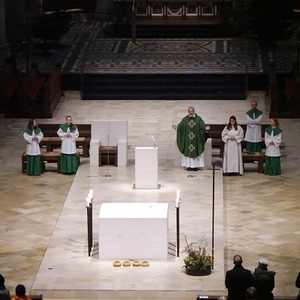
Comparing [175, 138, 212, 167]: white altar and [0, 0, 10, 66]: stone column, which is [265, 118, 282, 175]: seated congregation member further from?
[0, 0, 10, 66]: stone column

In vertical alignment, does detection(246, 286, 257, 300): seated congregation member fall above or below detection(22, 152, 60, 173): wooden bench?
above

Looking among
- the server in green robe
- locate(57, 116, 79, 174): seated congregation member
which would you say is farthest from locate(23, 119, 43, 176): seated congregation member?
the server in green robe

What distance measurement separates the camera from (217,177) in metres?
28.1

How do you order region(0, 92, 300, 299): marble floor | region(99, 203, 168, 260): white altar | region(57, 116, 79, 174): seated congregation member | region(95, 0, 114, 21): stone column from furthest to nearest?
region(95, 0, 114, 21): stone column, region(57, 116, 79, 174): seated congregation member, region(99, 203, 168, 260): white altar, region(0, 92, 300, 299): marble floor

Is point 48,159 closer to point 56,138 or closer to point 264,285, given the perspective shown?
point 56,138

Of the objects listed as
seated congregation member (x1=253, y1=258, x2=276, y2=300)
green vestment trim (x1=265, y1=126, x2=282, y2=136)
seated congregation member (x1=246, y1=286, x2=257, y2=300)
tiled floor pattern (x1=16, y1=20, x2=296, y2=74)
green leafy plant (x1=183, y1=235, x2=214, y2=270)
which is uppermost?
seated congregation member (x1=246, y1=286, x2=257, y2=300)

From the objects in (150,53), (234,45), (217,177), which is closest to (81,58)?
(150,53)

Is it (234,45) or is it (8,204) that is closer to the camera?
(8,204)

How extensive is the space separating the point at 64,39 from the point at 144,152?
1770cm

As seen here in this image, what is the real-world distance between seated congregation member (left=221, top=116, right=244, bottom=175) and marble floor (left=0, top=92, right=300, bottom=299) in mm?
223

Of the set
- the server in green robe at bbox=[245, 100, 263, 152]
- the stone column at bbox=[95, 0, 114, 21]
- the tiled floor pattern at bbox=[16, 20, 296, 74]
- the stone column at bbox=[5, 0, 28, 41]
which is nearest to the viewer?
the server in green robe at bbox=[245, 100, 263, 152]

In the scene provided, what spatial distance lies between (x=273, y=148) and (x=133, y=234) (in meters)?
7.17

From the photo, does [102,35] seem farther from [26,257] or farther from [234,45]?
[26,257]

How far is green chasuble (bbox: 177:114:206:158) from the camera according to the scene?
1118 inches
